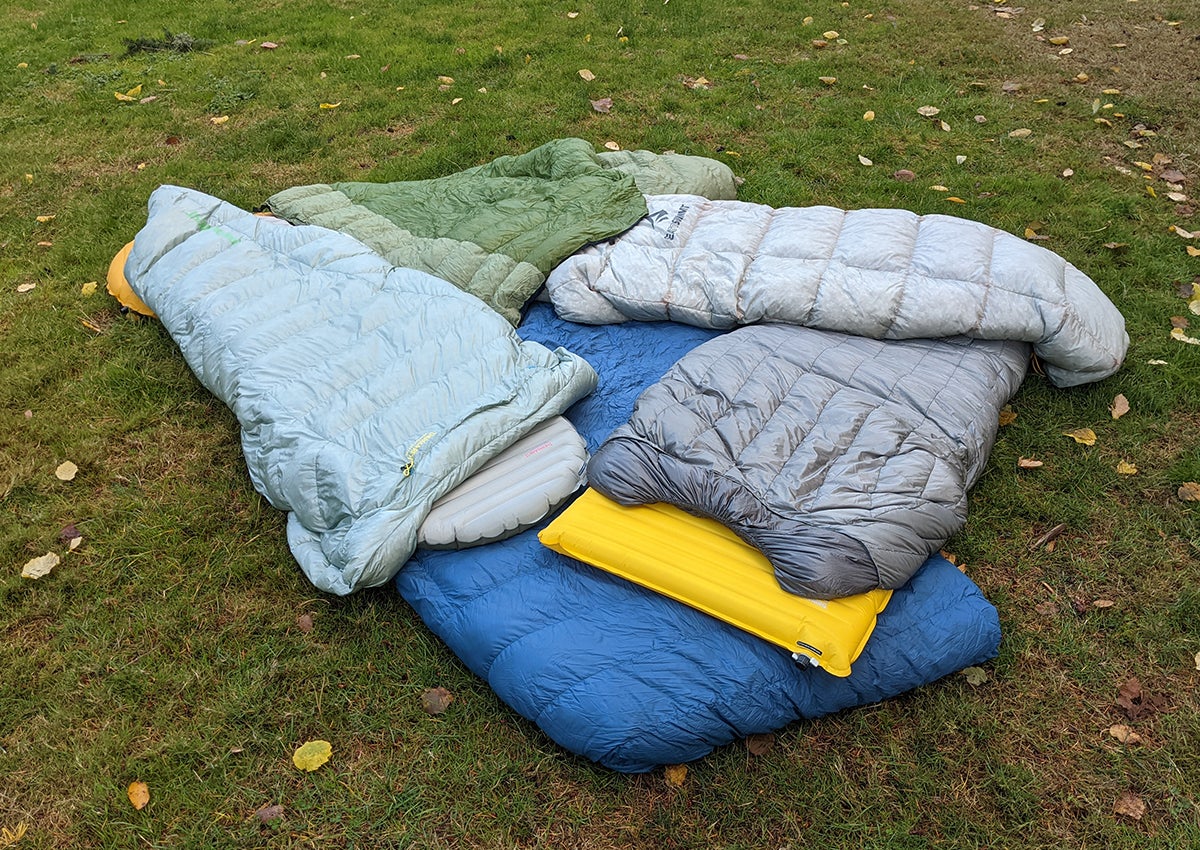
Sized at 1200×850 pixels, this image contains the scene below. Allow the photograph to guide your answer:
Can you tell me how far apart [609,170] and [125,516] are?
2.69 meters

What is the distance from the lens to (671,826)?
7.67 ft

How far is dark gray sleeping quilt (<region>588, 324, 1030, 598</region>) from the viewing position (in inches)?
97.6

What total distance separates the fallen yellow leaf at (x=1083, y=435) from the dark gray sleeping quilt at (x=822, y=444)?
355 millimetres

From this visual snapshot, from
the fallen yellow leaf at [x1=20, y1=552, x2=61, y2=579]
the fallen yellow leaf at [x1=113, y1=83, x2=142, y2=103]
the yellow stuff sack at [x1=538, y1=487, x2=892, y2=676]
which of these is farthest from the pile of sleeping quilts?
the fallen yellow leaf at [x1=113, y1=83, x2=142, y2=103]

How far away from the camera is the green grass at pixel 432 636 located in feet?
7.80

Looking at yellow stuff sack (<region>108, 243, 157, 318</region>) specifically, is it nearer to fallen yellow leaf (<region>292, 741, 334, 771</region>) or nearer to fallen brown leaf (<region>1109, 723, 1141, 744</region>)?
fallen yellow leaf (<region>292, 741, 334, 771</region>)

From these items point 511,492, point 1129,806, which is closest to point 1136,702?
point 1129,806

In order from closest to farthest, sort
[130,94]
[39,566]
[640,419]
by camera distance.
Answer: [640,419] → [39,566] → [130,94]

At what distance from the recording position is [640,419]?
2.89m

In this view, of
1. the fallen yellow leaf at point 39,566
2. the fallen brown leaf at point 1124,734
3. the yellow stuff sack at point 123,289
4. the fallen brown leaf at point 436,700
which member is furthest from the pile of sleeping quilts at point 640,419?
the fallen yellow leaf at point 39,566

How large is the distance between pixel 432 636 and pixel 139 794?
3.12 ft

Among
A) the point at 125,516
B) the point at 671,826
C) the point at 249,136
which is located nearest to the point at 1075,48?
the point at 249,136

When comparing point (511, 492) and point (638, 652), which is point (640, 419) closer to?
point (511, 492)

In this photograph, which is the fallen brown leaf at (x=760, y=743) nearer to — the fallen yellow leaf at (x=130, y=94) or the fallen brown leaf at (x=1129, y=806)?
the fallen brown leaf at (x=1129, y=806)
